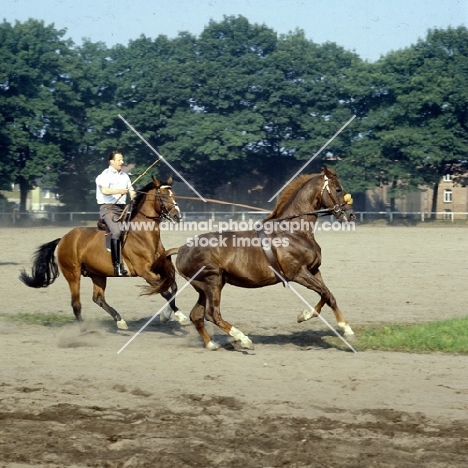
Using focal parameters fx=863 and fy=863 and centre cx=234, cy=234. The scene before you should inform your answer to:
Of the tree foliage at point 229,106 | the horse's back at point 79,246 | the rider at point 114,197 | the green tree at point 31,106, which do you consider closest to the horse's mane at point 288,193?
the rider at point 114,197

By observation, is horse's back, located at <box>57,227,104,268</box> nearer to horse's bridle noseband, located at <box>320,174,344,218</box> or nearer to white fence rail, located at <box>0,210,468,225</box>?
horse's bridle noseband, located at <box>320,174,344,218</box>

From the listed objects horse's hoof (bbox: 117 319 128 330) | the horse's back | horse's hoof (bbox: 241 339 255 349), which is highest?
the horse's back

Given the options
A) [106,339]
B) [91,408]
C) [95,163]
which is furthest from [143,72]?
[91,408]

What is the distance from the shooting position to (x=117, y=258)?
42.0ft

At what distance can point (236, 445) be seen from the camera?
6715 mm

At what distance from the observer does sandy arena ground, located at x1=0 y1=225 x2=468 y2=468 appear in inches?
257

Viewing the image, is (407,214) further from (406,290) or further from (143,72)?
(406,290)

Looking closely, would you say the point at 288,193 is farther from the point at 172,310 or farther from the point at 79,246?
the point at 79,246

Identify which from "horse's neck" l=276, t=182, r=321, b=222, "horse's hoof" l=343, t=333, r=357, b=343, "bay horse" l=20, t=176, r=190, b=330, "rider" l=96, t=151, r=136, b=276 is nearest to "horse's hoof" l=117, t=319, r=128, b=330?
"bay horse" l=20, t=176, r=190, b=330

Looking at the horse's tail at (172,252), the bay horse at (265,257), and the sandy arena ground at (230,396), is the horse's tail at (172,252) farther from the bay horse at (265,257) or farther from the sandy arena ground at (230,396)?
the sandy arena ground at (230,396)

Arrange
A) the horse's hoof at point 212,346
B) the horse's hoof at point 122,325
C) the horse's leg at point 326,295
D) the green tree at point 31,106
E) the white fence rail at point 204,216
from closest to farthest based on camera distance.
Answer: the horse's leg at point 326,295 < the horse's hoof at point 212,346 < the horse's hoof at point 122,325 < the white fence rail at point 204,216 < the green tree at point 31,106

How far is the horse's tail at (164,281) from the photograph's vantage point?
12008 mm

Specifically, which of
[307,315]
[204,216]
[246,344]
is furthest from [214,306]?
[204,216]

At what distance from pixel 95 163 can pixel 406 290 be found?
46856 millimetres
